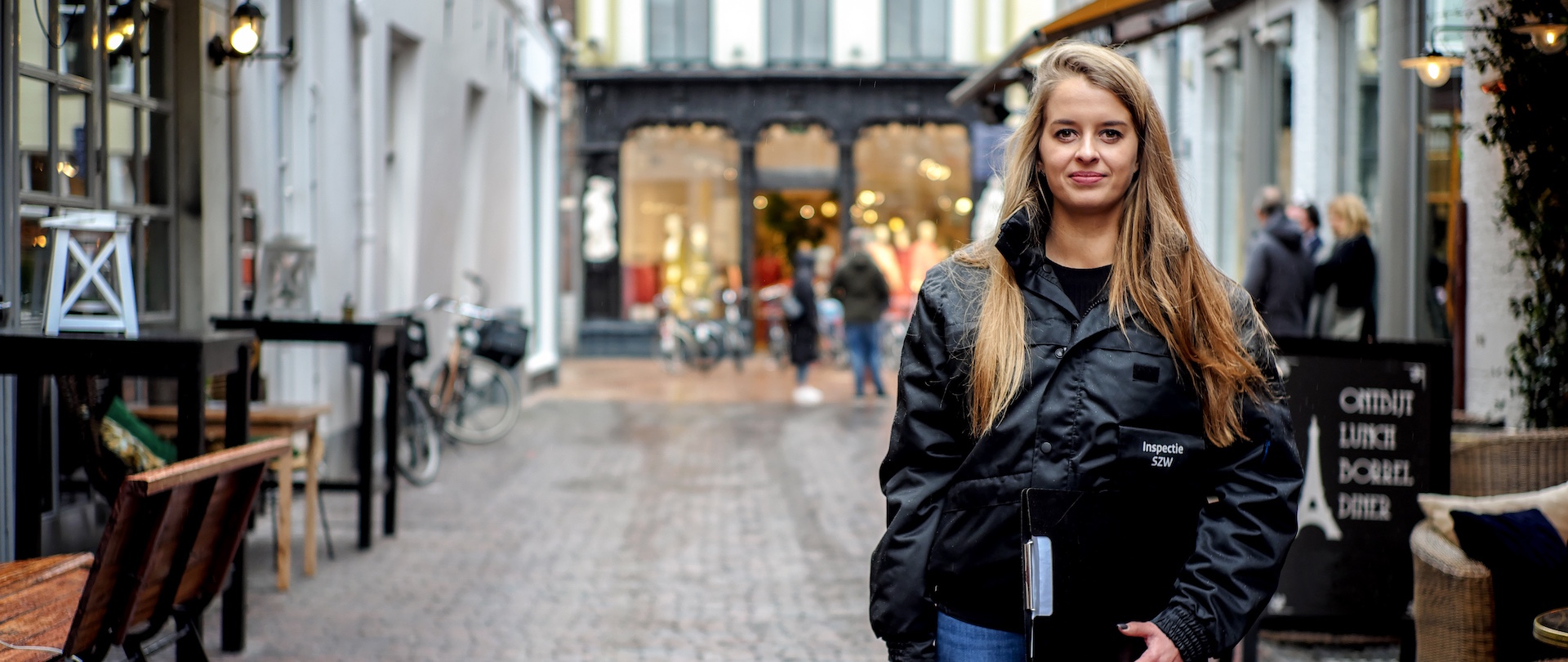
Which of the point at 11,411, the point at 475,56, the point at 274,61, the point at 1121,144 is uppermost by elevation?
the point at 475,56

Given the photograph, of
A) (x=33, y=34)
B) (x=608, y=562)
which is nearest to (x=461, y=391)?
(x=608, y=562)

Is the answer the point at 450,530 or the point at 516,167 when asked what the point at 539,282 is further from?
the point at 450,530

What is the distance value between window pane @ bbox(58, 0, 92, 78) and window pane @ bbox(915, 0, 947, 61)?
2025 cm

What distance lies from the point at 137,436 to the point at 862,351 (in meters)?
11.6

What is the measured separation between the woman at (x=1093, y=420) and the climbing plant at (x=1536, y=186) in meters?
3.53

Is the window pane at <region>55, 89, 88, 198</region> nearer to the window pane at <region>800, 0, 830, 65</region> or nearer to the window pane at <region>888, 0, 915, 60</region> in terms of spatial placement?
the window pane at <region>800, 0, 830, 65</region>

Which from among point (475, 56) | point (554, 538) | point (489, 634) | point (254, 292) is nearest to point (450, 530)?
point (554, 538)

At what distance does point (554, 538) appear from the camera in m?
7.93

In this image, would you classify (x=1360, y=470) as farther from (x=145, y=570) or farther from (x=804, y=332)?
(x=804, y=332)

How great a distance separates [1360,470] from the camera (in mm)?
4859

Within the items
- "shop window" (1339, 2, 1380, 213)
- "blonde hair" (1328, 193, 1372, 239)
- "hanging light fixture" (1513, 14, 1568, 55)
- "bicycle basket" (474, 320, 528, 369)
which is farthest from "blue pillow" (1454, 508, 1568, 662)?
"bicycle basket" (474, 320, 528, 369)

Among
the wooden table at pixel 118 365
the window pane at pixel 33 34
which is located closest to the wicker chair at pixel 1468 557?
the wooden table at pixel 118 365

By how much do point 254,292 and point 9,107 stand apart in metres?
2.81

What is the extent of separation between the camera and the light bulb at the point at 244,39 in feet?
24.5
